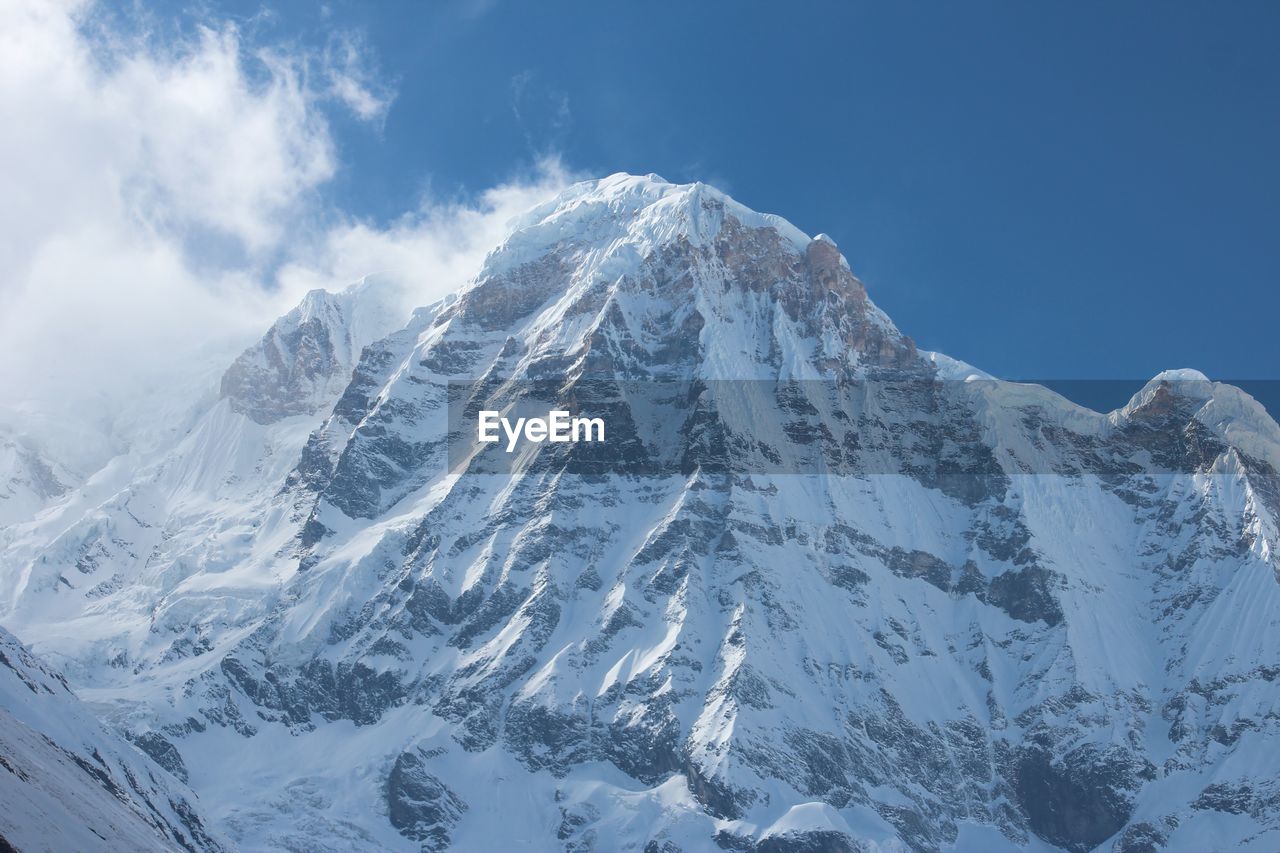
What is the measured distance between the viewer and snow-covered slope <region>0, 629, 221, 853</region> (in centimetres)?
7069

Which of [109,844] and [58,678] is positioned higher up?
[58,678]

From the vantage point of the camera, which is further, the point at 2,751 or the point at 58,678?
the point at 58,678

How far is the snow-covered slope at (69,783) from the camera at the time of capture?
232ft

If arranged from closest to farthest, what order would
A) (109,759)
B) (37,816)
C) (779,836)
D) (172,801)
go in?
(37,816), (109,759), (172,801), (779,836)

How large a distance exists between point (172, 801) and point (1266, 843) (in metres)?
132

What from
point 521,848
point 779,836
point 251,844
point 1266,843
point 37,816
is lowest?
point 37,816

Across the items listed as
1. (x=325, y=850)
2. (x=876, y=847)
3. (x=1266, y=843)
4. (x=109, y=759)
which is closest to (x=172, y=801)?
(x=109, y=759)

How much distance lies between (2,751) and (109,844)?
670cm

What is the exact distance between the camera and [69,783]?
85000 millimetres

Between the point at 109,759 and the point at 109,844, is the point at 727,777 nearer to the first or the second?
the point at 109,759

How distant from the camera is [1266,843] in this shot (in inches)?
7869

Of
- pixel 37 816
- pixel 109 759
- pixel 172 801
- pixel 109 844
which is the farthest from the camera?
pixel 172 801

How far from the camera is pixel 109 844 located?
75.8 metres

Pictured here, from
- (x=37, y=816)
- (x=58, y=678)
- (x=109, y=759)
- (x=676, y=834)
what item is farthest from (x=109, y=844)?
(x=676, y=834)
